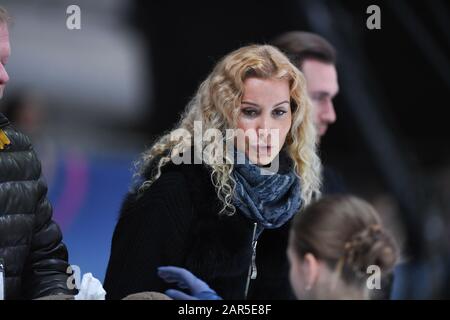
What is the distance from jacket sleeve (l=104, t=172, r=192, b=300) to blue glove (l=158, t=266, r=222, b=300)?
53 millimetres

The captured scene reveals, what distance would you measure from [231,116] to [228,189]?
0.28 m

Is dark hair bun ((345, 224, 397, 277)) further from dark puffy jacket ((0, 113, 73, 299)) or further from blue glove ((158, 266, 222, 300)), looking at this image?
dark puffy jacket ((0, 113, 73, 299))

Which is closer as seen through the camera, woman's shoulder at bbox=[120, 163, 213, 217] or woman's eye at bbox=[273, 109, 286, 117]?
woman's shoulder at bbox=[120, 163, 213, 217]

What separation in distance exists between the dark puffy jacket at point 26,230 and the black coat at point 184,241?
0.25 m

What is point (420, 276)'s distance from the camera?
16.2 ft

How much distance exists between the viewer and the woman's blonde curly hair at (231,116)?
356cm

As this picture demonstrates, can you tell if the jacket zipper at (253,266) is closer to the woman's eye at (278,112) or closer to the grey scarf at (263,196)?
the grey scarf at (263,196)

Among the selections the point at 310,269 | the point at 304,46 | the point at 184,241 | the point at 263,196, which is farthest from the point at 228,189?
the point at 304,46

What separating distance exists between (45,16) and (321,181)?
→ 1316 mm

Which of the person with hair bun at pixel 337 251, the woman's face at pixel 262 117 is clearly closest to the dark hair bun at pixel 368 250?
the person with hair bun at pixel 337 251

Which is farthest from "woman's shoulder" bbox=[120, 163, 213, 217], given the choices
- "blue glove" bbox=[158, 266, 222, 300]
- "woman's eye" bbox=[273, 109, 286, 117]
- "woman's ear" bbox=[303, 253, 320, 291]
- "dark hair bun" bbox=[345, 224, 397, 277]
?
"dark hair bun" bbox=[345, 224, 397, 277]

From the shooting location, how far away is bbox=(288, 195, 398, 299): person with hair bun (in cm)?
321

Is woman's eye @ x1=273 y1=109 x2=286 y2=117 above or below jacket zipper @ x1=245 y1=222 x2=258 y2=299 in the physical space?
above

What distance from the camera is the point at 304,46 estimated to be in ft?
13.4
